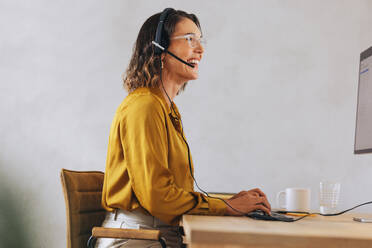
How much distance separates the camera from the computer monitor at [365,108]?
1.46 m

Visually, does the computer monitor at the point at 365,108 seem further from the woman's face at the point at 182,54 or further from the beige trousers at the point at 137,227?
the beige trousers at the point at 137,227

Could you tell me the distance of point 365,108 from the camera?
1.51 metres

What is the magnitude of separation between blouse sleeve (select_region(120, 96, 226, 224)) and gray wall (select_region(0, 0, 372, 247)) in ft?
4.73

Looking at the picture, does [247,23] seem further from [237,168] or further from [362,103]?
[362,103]

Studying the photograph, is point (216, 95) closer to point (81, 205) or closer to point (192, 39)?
point (192, 39)

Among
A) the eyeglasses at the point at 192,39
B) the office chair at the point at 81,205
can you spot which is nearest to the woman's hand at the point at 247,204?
the office chair at the point at 81,205

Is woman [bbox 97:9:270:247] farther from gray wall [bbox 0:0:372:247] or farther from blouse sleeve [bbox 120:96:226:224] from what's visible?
gray wall [bbox 0:0:372:247]

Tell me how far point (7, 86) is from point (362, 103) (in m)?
2.38

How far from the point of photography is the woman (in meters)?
1.22

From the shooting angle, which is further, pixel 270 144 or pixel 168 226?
pixel 270 144

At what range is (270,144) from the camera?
2725 mm

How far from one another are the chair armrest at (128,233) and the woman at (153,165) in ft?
0.21

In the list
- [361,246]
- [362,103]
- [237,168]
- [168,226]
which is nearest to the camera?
[361,246]

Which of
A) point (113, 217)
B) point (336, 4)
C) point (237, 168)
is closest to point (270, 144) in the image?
point (237, 168)
